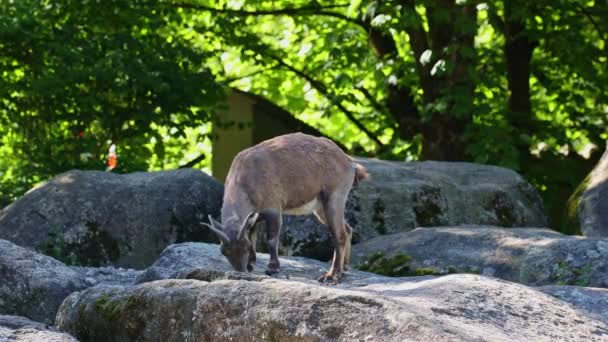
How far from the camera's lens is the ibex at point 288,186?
959 cm

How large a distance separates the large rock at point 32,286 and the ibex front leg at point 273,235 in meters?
1.57

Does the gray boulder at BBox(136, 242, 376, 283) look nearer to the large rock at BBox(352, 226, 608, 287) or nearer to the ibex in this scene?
the ibex

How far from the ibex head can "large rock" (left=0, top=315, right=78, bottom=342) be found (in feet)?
8.79

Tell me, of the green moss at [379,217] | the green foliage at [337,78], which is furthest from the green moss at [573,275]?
the green foliage at [337,78]

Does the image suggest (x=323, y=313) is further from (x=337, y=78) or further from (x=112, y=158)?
(x=112, y=158)

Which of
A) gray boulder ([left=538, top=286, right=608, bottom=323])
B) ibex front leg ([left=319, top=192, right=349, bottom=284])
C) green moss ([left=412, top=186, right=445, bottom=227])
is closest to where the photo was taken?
gray boulder ([left=538, top=286, right=608, bottom=323])

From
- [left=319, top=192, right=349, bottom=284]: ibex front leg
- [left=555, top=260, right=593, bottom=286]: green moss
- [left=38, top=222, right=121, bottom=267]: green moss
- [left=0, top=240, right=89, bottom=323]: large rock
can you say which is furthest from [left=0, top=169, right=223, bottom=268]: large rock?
[left=555, top=260, right=593, bottom=286]: green moss

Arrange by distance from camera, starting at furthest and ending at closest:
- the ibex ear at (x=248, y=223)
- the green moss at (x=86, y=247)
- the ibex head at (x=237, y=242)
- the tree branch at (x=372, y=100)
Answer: the tree branch at (x=372, y=100)
the green moss at (x=86, y=247)
the ibex ear at (x=248, y=223)
the ibex head at (x=237, y=242)

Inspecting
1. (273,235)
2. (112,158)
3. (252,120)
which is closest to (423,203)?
(273,235)

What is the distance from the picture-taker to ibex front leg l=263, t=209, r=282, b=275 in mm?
9086

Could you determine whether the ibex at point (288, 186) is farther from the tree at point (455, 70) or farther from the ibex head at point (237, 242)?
the tree at point (455, 70)

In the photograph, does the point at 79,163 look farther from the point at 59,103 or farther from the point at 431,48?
the point at 431,48

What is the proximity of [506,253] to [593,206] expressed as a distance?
8.92ft

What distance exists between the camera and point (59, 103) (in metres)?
16.1
